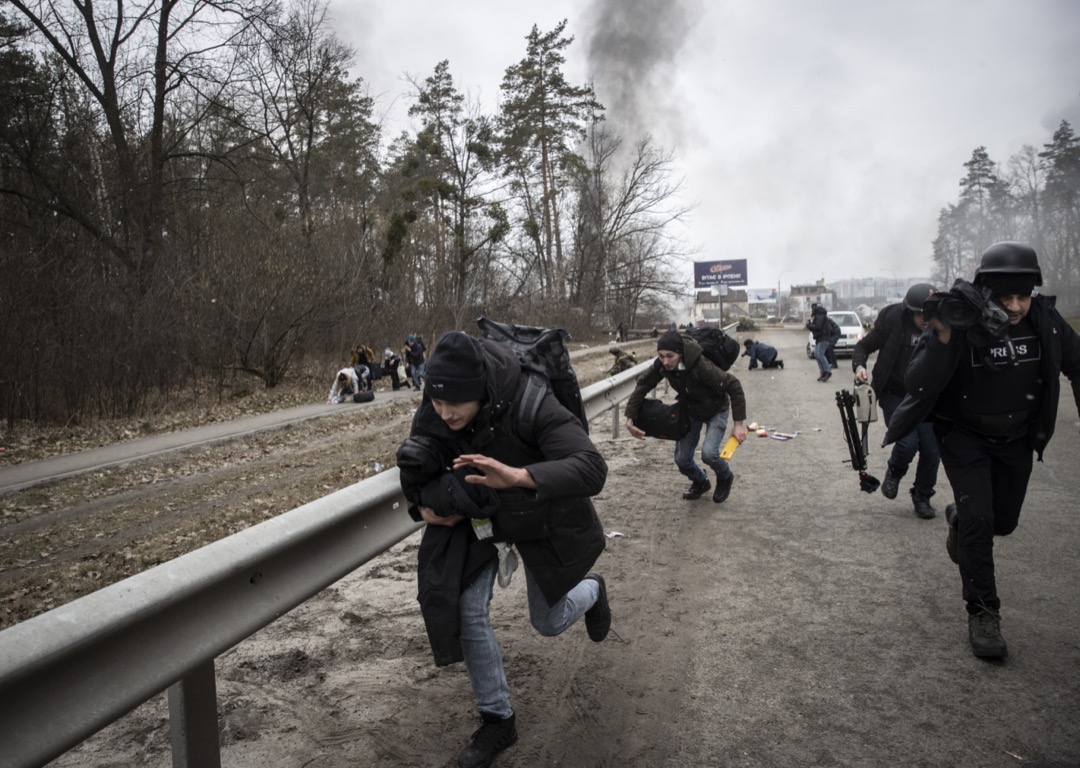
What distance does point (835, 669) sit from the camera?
371 centimetres

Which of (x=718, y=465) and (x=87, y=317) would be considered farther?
(x=87, y=317)

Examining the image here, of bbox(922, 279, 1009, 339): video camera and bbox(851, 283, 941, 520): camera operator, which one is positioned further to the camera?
bbox(851, 283, 941, 520): camera operator

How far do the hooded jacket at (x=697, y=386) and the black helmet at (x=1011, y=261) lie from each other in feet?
9.84

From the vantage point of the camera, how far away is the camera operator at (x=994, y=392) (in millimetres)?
3965

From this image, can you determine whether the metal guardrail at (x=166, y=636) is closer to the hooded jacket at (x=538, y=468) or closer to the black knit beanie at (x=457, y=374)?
the hooded jacket at (x=538, y=468)

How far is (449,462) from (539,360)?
0.52 metres

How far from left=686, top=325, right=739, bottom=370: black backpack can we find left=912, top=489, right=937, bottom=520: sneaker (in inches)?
73.6

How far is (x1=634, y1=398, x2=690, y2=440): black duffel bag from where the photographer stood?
7.00 meters

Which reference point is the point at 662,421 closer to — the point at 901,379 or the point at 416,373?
the point at 901,379

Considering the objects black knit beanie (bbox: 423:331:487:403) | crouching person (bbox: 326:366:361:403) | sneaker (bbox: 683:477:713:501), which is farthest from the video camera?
crouching person (bbox: 326:366:361:403)

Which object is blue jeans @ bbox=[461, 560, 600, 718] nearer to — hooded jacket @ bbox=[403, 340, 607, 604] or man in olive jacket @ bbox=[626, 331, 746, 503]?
hooded jacket @ bbox=[403, 340, 607, 604]

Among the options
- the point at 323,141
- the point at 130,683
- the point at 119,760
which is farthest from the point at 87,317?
the point at 323,141

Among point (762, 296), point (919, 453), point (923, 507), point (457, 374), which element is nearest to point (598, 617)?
point (457, 374)

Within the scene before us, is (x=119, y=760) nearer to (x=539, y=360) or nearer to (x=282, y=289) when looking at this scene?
(x=539, y=360)
